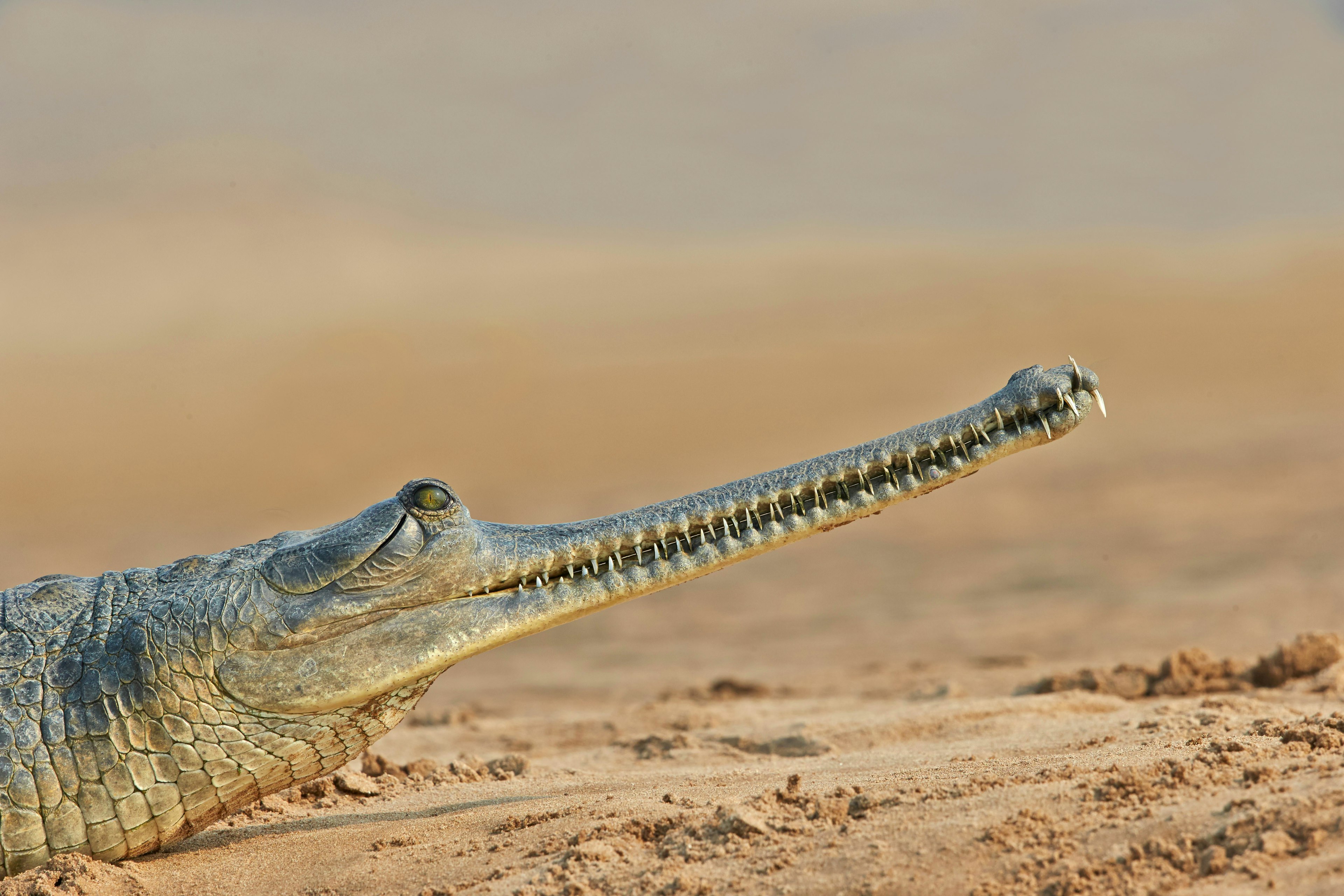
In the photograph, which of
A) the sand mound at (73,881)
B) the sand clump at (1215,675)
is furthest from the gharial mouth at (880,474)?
the sand clump at (1215,675)

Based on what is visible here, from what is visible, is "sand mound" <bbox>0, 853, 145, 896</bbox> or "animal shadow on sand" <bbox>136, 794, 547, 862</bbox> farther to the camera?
"animal shadow on sand" <bbox>136, 794, 547, 862</bbox>

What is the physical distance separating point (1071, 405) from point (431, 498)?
2006 millimetres

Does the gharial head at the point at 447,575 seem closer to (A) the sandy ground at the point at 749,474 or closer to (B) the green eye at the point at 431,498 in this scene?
(B) the green eye at the point at 431,498

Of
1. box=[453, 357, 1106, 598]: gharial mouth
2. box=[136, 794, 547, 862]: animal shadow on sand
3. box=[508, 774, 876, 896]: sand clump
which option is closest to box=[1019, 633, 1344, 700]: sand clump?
box=[453, 357, 1106, 598]: gharial mouth

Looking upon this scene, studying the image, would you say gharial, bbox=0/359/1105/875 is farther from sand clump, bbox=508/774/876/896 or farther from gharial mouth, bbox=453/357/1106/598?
sand clump, bbox=508/774/876/896

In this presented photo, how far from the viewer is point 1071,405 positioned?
3273 mm

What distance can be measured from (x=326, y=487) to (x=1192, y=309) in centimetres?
2149

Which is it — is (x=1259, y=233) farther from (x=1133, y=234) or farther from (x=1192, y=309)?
(x=1192, y=309)

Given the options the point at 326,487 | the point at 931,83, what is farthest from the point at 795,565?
the point at 931,83

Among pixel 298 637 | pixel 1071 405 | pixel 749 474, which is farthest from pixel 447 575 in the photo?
pixel 749 474

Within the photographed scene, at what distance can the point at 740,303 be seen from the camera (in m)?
31.1

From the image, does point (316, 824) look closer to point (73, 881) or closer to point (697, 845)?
point (73, 881)

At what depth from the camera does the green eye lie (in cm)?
363

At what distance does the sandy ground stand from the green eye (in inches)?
41.7
